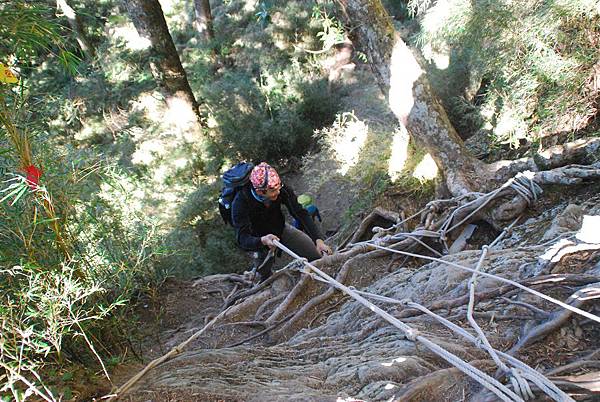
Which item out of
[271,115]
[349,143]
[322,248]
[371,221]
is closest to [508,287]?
[322,248]

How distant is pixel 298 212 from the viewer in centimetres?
444

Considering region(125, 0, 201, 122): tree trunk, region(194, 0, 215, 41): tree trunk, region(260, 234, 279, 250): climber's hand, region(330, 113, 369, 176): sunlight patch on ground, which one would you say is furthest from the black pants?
region(194, 0, 215, 41): tree trunk

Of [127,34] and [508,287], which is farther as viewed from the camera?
[127,34]

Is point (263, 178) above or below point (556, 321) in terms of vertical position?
above

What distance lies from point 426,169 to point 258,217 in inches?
105

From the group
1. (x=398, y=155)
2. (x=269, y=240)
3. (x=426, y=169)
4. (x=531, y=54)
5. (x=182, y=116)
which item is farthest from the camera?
(x=182, y=116)

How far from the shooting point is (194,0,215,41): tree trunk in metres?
12.8

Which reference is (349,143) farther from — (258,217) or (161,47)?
(258,217)

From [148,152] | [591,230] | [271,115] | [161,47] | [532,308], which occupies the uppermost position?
[161,47]

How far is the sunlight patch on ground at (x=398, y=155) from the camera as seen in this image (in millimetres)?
6590

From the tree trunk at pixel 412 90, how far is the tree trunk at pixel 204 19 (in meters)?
8.85

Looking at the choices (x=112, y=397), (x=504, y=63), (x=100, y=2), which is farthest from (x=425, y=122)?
(x=100, y=2)

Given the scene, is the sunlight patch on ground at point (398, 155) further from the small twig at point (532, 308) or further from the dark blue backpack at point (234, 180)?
the small twig at point (532, 308)

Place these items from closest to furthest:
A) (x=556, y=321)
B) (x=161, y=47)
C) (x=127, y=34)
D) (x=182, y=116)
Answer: (x=556, y=321) → (x=161, y=47) → (x=182, y=116) → (x=127, y=34)
